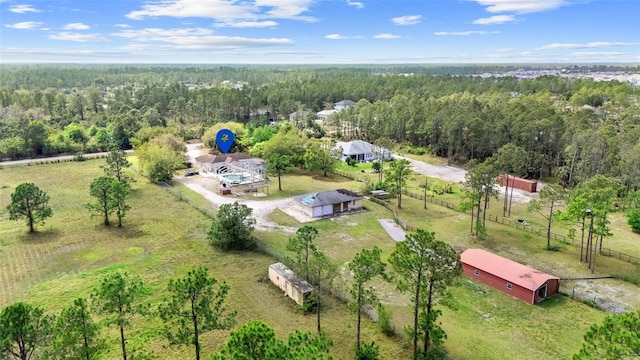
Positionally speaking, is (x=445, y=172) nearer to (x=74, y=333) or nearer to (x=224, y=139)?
(x=224, y=139)

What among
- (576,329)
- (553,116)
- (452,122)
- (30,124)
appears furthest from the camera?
(30,124)

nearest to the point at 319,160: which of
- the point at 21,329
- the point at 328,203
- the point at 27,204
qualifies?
the point at 328,203

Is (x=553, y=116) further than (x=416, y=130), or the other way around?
(x=416, y=130)

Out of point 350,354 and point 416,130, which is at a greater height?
point 416,130

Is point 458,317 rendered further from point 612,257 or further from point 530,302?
point 612,257

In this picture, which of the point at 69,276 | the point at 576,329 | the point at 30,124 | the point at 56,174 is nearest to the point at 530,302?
the point at 576,329

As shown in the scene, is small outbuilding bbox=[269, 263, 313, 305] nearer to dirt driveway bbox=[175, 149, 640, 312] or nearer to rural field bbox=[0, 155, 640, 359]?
rural field bbox=[0, 155, 640, 359]

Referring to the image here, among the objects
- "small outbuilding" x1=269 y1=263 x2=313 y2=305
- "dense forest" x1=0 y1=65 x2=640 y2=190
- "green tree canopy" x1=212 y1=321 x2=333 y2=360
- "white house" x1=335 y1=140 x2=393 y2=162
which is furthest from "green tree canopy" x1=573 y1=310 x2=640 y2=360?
"white house" x1=335 y1=140 x2=393 y2=162
